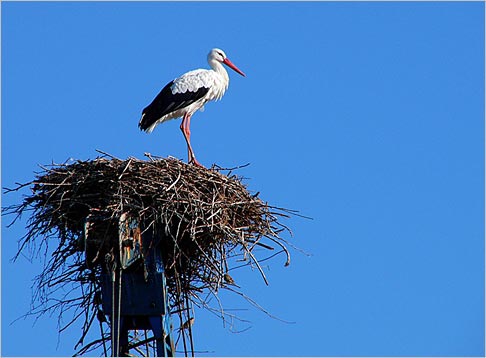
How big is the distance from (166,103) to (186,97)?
1.09 feet

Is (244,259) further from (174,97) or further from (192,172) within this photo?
(174,97)

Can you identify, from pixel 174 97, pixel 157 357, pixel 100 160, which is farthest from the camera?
pixel 174 97

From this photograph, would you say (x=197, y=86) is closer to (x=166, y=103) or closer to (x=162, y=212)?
(x=166, y=103)

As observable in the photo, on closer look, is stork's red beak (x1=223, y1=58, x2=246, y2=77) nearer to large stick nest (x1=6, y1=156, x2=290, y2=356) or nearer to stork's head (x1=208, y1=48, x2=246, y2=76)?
stork's head (x1=208, y1=48, x2=246, y2=76)

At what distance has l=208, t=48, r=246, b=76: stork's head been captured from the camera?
52.7 ft

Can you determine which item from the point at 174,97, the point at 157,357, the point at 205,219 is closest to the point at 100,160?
the point at 205,219

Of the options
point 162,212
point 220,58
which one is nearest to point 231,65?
point 220,58

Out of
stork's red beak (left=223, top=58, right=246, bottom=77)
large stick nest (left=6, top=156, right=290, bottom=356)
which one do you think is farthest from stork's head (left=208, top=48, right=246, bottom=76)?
large stick nest (left=6, top=156, right=290, bottom=356)

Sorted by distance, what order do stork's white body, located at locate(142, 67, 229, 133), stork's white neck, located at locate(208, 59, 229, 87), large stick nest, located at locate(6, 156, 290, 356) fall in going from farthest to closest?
stork's white neck, located at locate(208, 59, 229, 87)
stork's white body, located at locate(142, 67, 229, 133)
large stick nest, located at locate(6, 156, 290, 356)

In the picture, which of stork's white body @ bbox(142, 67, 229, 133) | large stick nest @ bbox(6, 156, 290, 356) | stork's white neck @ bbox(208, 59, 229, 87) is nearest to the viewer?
large stick nest @ bbox(6, 156, 290, 356)

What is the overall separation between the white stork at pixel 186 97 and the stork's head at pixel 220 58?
1.07 feet

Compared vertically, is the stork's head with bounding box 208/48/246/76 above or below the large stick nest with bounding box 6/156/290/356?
above

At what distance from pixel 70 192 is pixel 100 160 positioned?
43 centimetres

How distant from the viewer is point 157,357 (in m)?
10.6
